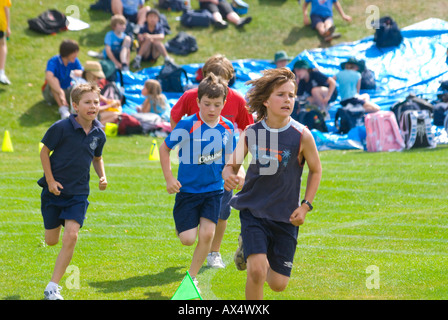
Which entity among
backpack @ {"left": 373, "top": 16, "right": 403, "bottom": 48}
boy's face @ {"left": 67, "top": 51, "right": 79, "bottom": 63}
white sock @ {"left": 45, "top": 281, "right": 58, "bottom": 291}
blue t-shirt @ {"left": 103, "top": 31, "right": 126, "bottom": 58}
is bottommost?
blue t-shirt @ {"left": 103, "top": 31, "right": 126, "bottom": 58}

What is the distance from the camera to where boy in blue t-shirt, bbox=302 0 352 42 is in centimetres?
2025

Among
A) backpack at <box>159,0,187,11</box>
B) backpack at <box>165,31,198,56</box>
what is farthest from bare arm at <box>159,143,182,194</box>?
backpack at <box>159,0,187,11</box>

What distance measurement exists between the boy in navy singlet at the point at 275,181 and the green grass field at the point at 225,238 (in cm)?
76

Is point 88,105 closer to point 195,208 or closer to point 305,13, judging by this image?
point 195,208

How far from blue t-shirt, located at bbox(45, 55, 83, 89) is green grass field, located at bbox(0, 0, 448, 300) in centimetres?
91

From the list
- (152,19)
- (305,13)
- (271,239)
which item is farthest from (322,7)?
(271,239)

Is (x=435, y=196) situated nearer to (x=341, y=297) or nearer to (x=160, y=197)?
(x=160, y=197)

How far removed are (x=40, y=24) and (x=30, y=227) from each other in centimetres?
1110

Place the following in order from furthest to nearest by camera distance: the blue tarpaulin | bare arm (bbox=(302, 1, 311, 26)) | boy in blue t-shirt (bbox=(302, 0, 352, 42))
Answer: bare arm (bbox=(302, 1, 311, 26)), boy in blue t-shirt (bbox=(302, 0, 352, 42)), the blue tarpaulin

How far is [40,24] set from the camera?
18.7m

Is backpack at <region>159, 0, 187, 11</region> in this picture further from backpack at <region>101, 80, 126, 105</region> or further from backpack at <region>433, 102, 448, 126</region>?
backpack at <region>433, 102, 448, 126</region>

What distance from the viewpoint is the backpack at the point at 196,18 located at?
67.2ft

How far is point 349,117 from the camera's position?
14680 millimetres

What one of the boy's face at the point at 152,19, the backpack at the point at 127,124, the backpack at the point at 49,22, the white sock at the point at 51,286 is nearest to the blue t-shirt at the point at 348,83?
the backpack at the point at 127,124
